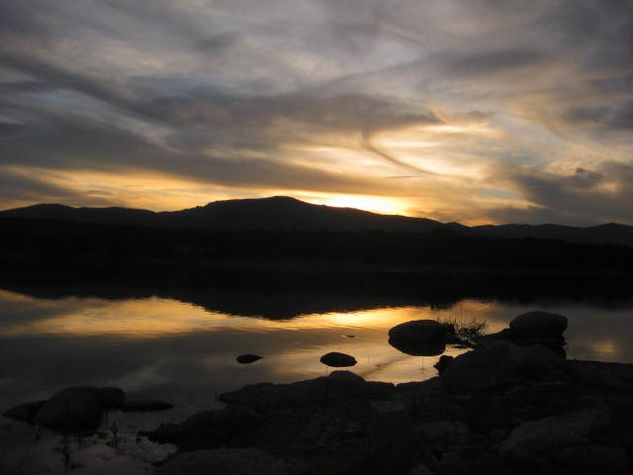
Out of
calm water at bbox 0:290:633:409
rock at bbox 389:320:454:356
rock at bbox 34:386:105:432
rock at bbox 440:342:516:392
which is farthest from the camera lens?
rock at bbox 389:320:454:356

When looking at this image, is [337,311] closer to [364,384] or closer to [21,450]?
[364,384]

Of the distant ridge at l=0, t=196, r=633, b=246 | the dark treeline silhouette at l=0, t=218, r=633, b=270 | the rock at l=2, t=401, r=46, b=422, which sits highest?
the distant ridge at l=0, t=196, r=633, b=246

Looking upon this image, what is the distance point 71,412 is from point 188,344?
307 inches

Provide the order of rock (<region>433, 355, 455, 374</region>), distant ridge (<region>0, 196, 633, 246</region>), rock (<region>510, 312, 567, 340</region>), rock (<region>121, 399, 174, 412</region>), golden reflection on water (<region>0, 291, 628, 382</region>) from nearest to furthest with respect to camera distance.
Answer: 1. rock (<region>121, 399, 174, 412</region>)
2. rock (<region>433, 355, 455, 374</region>)
3. golden reflection on water (<region>0, 291, 628, 382</region>)
4. rock (<region>510, 312, 567, 340</region>)
5. distant ridge (<region>0, 196, 633, 246</region>)

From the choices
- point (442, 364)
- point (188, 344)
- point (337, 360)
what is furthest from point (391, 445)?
point (188, 344)

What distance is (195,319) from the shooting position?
76.0 ft

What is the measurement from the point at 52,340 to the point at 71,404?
8.44 m

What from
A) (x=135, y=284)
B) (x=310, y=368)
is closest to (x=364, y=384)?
(x=310, y=368)

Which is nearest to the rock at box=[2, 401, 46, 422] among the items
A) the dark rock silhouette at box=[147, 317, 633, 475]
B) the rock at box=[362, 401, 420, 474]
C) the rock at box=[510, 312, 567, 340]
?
the dark rock silhouette at box=[147, 317, 633, 475]

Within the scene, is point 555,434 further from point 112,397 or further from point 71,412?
point 112,397

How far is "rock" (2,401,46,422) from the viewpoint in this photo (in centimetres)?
1018

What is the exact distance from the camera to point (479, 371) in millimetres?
12008

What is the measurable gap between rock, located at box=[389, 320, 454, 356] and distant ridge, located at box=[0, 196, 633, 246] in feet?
324

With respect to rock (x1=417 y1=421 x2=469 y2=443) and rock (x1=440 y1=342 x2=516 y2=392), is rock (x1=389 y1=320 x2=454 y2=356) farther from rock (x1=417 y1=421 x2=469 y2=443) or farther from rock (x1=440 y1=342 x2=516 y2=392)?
rock (x1=417 y1=421 x2=469 y2=443)
